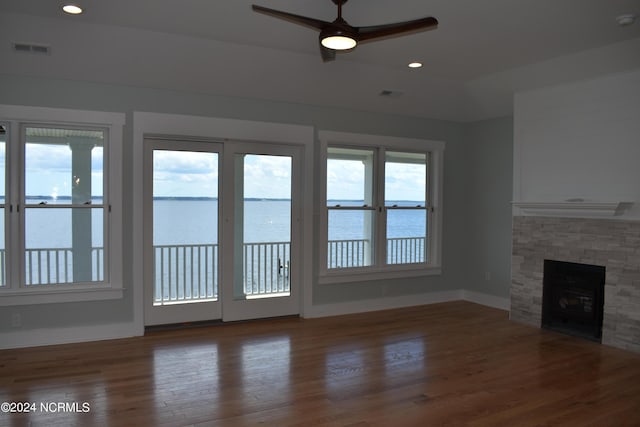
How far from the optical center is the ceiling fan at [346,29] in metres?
2.74

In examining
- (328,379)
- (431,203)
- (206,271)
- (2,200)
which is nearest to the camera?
(328,379)

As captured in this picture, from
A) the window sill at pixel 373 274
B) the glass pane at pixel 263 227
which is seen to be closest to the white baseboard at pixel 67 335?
the glass pane at pixel 263 227

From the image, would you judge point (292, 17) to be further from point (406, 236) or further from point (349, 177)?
point (406, 236)

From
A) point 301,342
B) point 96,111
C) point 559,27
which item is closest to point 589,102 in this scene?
point 559,27

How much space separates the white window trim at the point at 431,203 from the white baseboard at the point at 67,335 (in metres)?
2.29

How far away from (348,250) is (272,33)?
3.01 metres

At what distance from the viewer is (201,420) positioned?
2.92 meters

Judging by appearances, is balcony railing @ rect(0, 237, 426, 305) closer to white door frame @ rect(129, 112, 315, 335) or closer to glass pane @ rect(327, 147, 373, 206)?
white door frame @ rect(129, 112, 315, 335)

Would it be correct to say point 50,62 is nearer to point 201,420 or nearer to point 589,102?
point 201,420

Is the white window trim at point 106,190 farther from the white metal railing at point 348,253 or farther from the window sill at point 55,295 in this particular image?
the white metal railing at point 348,253

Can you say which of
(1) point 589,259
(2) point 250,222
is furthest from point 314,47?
(1) point 589,259

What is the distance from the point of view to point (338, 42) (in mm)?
2891

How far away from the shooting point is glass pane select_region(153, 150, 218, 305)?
16.3ft

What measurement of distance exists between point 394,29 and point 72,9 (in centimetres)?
248
